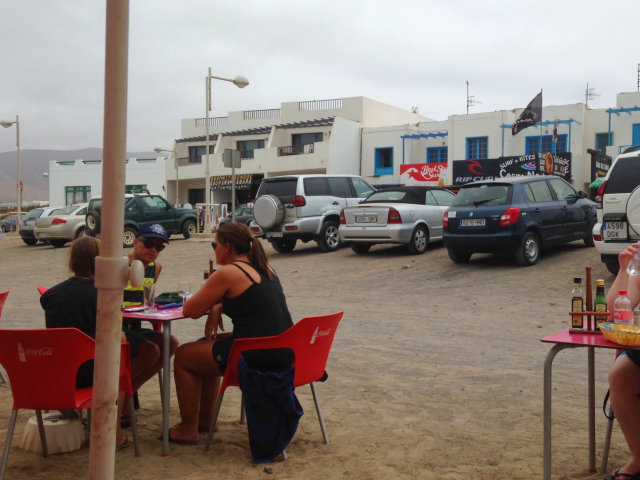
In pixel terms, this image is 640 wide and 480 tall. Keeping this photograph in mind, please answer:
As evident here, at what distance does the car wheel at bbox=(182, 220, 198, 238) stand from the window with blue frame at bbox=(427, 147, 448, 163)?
64.9 feet

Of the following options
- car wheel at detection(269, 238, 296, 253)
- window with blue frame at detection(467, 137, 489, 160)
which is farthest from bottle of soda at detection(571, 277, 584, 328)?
window with blue frame at detection(467, 137, 489, 160)

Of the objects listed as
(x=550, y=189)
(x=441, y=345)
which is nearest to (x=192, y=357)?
(x=441, y=345)

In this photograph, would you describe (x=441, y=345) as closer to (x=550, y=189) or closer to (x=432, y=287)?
(x=432, y=287)

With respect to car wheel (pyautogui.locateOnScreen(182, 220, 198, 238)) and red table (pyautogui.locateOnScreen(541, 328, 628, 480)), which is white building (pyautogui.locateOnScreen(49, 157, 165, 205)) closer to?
car wheel (pyautogui.locateOnScreen(182, 220, 198, 238))

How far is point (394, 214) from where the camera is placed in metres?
16.4

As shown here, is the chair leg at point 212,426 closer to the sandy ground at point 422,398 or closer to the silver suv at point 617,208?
the sandy ground at point 422,398

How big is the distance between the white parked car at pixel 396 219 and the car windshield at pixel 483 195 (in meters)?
2.20

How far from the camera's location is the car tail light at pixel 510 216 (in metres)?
13.6

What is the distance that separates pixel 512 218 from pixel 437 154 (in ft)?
95.3

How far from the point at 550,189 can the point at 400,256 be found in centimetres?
377

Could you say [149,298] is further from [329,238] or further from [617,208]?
[329,238]

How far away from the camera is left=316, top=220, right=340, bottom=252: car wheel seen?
1823cm

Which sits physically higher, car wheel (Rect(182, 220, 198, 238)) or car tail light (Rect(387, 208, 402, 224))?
car tail light (Rect(387, 208, 402, 224))

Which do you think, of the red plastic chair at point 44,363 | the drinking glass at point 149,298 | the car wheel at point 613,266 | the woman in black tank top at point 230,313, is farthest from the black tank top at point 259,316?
the car wheel at point 613,266
